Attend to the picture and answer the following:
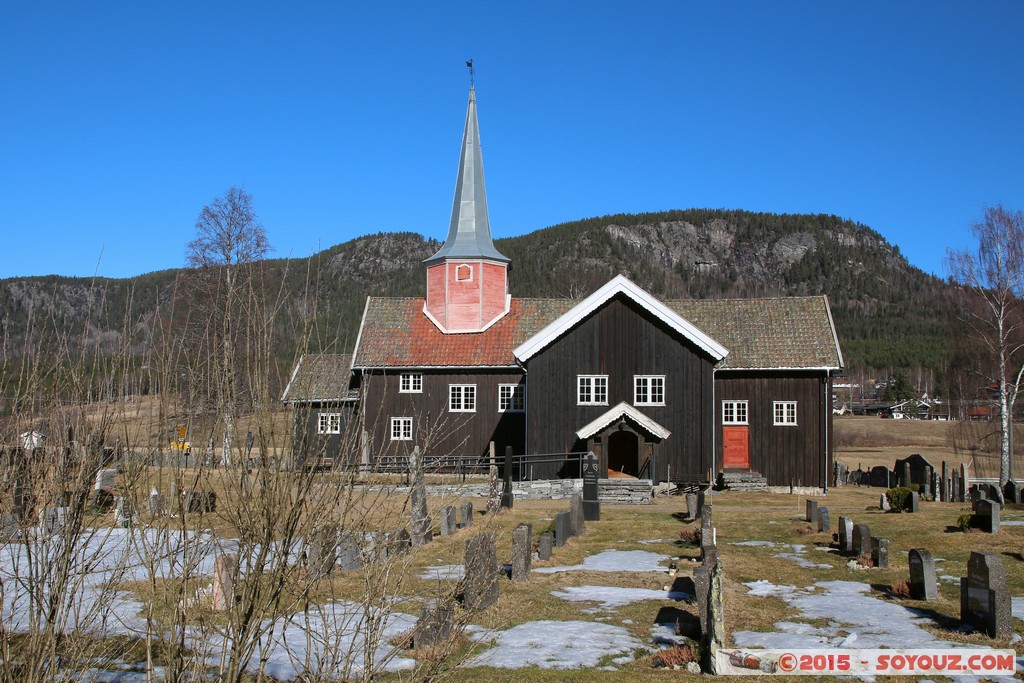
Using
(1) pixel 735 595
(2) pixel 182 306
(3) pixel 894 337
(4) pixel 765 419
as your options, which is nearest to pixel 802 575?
(1) pixel 735 595

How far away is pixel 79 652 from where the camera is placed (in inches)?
240

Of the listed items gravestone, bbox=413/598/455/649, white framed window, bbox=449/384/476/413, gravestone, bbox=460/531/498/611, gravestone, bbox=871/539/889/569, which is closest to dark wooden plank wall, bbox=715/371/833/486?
white framed window, bbox=449/384/476/413

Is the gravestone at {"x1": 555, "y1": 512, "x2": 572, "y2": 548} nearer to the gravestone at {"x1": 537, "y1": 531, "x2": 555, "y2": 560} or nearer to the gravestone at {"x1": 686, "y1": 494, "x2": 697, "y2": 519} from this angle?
the gravestone at {"x1": 537, "y1": 531, "x2": 555, "y2": 560}

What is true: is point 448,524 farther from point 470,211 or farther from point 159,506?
point 470,211

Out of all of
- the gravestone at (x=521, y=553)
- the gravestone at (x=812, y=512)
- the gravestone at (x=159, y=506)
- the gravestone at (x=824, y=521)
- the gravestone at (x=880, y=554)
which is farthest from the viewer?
the gravestone at (x=812, y=512)

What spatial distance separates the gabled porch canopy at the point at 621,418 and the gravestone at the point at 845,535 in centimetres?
1207

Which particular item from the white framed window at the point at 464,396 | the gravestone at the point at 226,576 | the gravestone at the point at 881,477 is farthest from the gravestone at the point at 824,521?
the white framed window at the point at 464,396

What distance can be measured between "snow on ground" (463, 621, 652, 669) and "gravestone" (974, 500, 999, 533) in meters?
11.3

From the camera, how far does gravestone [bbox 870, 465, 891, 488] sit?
34844mm

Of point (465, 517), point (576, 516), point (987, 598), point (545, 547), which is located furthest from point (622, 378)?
point (987, 598)

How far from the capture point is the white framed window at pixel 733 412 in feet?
106

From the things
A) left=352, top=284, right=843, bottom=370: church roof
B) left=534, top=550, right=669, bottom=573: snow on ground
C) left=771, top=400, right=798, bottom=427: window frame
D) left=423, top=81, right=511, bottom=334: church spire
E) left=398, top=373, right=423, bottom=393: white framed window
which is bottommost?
left=534, top=550, right=669, bottom=573: snow on ground

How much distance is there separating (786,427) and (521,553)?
64.7ft

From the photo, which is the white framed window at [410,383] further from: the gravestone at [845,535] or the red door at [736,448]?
the gravestone at [845,535]
